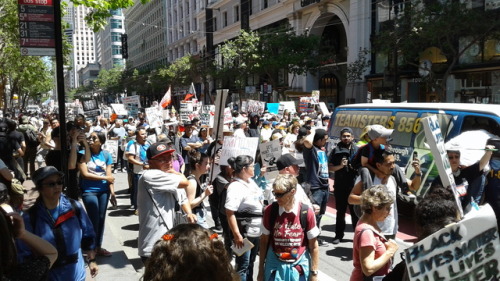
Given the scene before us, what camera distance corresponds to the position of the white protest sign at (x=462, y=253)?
244 centimetres

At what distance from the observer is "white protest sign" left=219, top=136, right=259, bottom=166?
6.21m

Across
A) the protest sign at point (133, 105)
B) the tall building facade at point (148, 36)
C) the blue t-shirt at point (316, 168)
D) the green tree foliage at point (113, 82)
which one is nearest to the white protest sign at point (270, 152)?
the blue t-shirt at point (316, 168)

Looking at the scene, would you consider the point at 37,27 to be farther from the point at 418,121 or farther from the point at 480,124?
the point at 480,124

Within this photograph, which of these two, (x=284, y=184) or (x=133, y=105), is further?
(x=133, y=105)

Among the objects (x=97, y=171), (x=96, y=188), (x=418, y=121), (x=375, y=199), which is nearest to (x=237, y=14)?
(x=418, y=121)

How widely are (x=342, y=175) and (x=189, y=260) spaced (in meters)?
5.62

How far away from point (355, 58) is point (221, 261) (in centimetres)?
3295

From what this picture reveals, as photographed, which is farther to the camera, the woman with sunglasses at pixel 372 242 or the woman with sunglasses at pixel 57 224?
the woman with sunglasses at pixel 57 224

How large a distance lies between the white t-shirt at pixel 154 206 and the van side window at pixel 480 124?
15.5 ft

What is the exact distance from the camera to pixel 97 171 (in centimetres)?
672

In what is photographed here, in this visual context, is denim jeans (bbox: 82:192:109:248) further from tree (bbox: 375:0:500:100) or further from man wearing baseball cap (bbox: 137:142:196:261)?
tree (bbox: 375:0:500:100)

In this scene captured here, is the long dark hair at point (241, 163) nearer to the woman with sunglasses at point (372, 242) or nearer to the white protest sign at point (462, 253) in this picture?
the woman with sunglasses at point (372, 242)

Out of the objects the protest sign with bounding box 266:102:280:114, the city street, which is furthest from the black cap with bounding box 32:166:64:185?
the protest sign with bounding box 266:102:280:114

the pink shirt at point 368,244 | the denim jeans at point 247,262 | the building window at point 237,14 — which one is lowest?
the denim jeans at point 247,262
